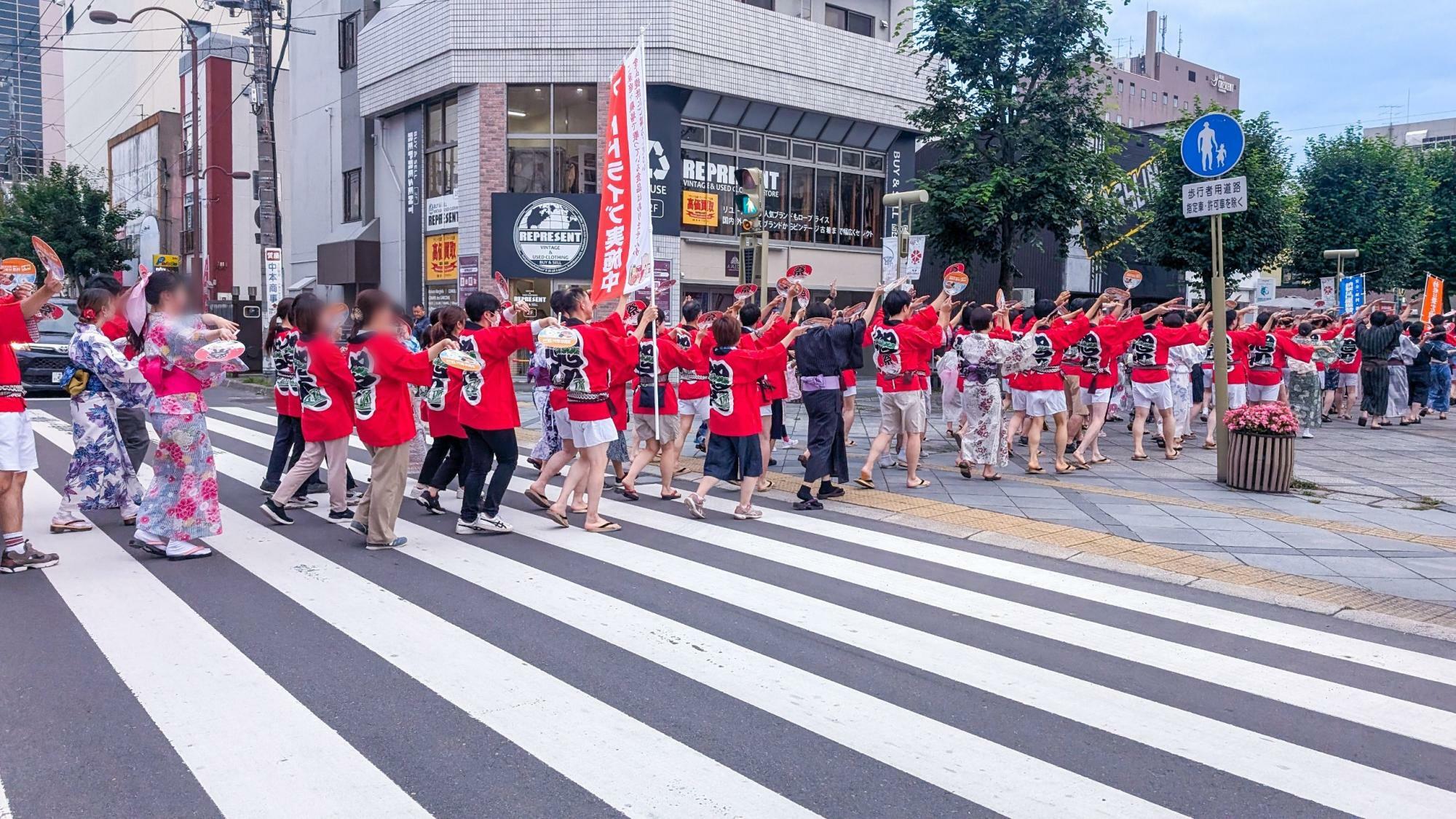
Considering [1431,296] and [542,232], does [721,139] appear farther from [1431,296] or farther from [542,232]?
[1431,296]

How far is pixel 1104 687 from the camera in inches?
180

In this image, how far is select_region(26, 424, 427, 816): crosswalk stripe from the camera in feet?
11.1

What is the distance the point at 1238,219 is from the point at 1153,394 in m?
14.9

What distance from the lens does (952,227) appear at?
19.6 m

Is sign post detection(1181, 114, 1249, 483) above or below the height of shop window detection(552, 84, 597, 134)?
below

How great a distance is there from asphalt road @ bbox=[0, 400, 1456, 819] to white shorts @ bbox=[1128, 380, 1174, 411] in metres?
5.69

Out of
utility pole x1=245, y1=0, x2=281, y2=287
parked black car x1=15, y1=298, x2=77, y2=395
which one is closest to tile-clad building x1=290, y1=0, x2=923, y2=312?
utility pole x1=245, y1=0, x2=281, y2=287

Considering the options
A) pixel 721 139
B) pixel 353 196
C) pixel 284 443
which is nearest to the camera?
pixel 284 443

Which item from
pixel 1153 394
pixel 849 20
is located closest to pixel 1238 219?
pixel 849 20

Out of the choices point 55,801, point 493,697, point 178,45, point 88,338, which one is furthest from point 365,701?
point 178,45

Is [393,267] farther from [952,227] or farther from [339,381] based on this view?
[339,381]

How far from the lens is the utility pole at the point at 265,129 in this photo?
19359mm

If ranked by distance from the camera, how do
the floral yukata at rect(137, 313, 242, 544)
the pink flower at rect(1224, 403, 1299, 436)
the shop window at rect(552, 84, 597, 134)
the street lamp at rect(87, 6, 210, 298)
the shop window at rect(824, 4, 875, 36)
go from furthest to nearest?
the shop window at rect(824, 4, 875, 36) → the street lamp at rect(87, 6, 210, 298) → the shop window at rect(552, 84, 597, 134) → the pink flower at rect(1224, 403, 1299, 436) → the floral yukata at rect(137, 313, 242, 544)

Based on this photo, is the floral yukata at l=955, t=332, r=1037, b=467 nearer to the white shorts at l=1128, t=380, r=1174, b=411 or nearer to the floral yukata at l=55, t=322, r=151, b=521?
the white shorts at l=1128, t=380, r=1174, b=411
